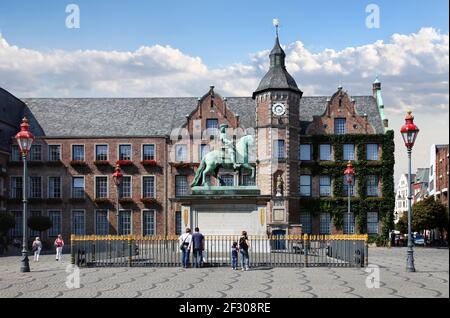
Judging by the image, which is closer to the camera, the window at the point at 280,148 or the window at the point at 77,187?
the window at the point at 280,148

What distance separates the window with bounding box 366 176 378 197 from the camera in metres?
64.1

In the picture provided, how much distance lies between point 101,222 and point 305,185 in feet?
69.8

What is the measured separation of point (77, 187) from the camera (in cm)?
6462

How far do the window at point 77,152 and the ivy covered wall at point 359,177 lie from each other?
2285cm

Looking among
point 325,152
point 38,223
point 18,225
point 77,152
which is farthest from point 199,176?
point 18,225

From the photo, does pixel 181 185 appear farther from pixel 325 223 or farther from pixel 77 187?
pixel 325 223

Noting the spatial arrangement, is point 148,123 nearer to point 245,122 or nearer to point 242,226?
point 245,122

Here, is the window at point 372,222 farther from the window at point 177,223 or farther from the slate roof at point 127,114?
the window at point 177,223

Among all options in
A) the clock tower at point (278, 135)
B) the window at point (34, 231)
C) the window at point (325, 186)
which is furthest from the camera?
the window at point (325, 186)

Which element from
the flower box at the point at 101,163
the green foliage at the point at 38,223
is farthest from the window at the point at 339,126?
the green foliage at the point at 38,223

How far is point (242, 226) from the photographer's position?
34250 millimetres

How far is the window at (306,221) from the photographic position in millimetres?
63081

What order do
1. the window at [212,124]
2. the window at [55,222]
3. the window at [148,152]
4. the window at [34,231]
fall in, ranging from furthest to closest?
1. the window at [212,124]
2. the window at [148,152]
3. the window at [55,222]
4. the window at [34,231]
